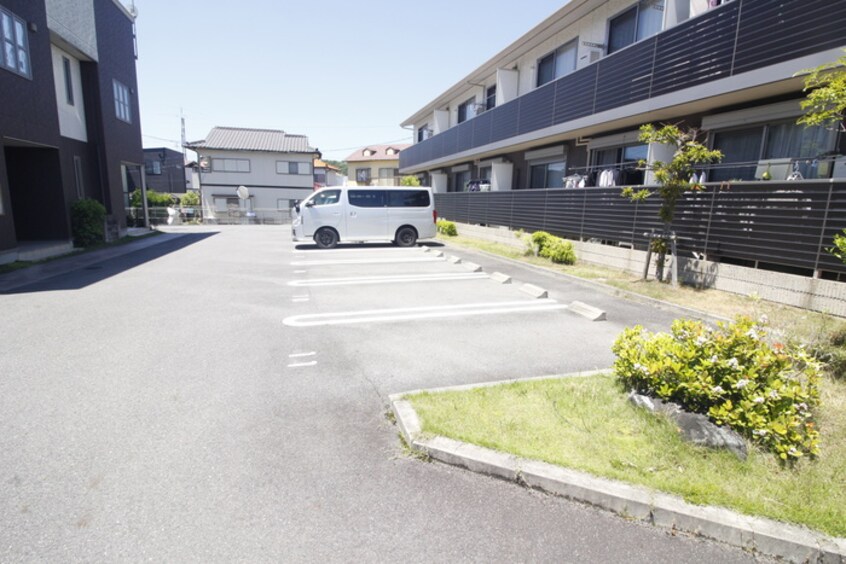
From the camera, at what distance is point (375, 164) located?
4584 centimetres

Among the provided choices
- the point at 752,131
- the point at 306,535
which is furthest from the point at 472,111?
the point at 306,535

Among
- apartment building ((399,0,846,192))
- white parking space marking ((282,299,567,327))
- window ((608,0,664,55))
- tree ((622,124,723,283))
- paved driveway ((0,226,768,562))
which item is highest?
window ((608,0,664,55))

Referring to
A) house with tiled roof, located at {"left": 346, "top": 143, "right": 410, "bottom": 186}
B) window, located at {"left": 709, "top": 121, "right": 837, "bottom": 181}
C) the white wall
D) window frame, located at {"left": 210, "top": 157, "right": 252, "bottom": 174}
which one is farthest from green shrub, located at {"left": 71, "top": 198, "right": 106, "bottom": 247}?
house with tiled roof, located at {"left": 346, "top": 143, "right": 410, "bottom": 186}

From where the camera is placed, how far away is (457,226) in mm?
19562

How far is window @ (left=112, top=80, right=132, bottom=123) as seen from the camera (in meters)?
16.4

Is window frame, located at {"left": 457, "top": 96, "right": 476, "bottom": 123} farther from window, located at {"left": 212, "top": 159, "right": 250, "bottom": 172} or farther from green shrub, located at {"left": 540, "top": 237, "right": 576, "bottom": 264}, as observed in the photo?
window, located at {"left": 212, "top": 159, "right": 250, "bottom": 172}

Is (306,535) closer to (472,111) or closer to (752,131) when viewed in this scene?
(752,131)

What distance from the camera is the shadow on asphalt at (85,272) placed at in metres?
7.86

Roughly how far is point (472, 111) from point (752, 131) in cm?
1389

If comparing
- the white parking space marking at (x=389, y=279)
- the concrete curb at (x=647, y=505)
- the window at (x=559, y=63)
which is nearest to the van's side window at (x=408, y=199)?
the window at (x=559, y=63)

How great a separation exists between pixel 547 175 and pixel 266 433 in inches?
560

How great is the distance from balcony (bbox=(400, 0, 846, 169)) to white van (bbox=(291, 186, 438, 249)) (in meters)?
4.37

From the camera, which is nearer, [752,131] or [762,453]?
[762,453]

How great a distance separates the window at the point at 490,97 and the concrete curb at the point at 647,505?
705 inches
